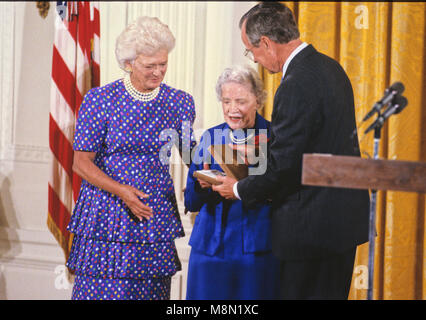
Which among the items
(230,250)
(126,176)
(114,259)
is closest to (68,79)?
(126,176)

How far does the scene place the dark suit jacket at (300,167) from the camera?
194 centimetres

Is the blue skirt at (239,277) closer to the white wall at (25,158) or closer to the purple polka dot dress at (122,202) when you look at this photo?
the purple polka dot dress at (122,202)

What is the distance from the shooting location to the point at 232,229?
2279mm

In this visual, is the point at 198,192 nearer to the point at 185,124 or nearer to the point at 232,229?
the point at 232,229

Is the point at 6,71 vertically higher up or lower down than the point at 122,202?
higher up

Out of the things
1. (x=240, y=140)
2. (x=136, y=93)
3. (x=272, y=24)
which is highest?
(x=272, y=24)

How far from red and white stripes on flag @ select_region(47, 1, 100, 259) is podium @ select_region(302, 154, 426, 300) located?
1.79 m

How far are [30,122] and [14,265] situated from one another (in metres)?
1.06

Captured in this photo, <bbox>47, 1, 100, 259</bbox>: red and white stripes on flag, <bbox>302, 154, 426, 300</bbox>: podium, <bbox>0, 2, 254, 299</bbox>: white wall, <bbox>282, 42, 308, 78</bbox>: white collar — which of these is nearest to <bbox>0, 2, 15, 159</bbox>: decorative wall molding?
<bbox>0, 2, 254, 299</bbox>: white wall

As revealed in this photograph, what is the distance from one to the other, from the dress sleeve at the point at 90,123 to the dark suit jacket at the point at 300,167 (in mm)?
689

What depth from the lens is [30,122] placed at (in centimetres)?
370

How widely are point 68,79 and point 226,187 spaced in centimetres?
141

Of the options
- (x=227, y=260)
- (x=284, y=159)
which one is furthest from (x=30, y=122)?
(x=284, y=159)
